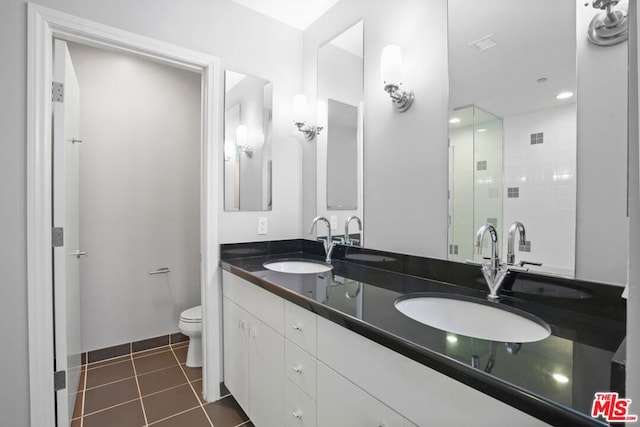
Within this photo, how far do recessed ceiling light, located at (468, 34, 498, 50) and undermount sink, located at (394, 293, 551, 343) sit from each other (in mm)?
1007

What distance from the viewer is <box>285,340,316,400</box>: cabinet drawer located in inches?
45.0

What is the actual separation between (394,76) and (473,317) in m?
1.14

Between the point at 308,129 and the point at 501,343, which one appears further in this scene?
the point at 308,129

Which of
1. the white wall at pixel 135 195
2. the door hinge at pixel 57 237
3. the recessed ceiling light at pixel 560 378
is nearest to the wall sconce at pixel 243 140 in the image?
the white wall at pixel 135 195

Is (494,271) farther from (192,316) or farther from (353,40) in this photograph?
(192,316)

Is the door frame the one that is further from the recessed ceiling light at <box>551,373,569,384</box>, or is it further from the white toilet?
the recessed ceiling light at <box>551,373,569,384</box>

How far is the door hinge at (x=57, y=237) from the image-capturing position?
151cm

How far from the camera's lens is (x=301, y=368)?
1.20 metres

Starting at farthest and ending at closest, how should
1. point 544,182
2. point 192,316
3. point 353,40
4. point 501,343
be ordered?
point 192,316
point 353,40
point 544,182
point 501,343

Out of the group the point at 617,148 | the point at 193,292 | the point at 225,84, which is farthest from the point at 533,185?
the point at 193,292

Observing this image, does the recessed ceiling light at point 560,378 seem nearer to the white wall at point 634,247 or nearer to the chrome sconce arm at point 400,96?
the white wall at point 634,247

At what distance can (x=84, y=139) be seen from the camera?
2301 millimetres

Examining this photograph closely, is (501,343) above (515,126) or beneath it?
beneath

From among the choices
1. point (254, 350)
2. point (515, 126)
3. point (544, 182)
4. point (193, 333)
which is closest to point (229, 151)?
point (254, 350)
